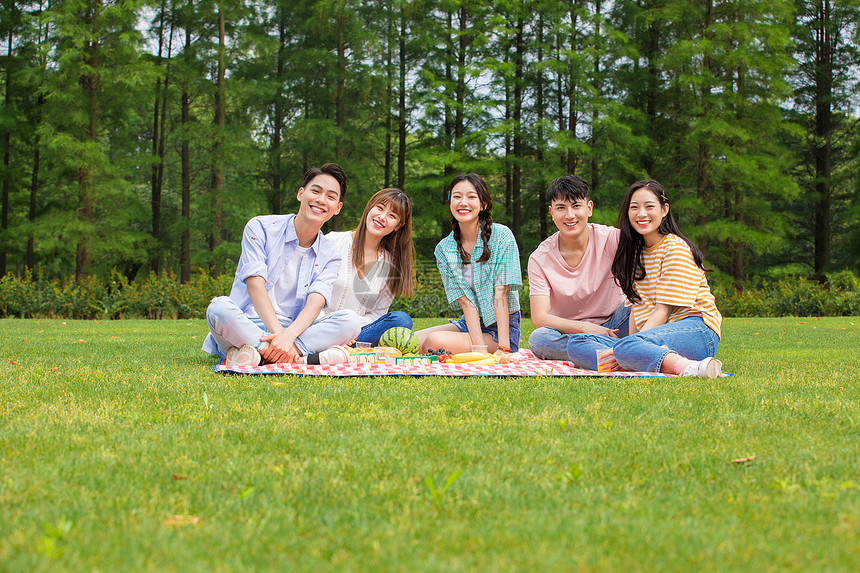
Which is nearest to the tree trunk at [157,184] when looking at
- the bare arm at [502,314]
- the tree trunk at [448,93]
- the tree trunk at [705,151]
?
the tree trunk at [448,93]

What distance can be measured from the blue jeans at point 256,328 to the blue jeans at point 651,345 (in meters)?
1.72

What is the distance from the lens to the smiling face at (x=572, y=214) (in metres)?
5.06

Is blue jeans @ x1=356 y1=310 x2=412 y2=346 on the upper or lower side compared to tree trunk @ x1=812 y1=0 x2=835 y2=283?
lower

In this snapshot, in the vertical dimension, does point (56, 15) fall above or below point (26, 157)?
above

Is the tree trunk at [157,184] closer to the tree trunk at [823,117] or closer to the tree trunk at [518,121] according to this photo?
the tree trunk at [518,121]

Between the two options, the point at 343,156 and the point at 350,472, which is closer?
the point at 350,472

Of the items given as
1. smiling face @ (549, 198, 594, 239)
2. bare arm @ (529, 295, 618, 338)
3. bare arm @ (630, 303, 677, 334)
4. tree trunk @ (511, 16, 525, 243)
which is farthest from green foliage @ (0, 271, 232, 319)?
bare arm @ (630, 303, 677, 334)

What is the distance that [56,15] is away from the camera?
16.2 metres

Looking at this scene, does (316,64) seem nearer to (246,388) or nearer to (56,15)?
(56,15)

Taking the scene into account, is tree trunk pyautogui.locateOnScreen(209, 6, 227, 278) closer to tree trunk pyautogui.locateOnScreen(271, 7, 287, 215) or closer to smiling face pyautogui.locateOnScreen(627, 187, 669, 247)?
tree trunk pyautogui.locateOnScreen(271, 7, 287, 215)

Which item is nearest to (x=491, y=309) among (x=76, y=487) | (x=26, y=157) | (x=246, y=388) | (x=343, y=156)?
(x=246, y=388)

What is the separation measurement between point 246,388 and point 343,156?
1662 cm

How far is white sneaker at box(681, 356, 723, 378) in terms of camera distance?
13.3ft

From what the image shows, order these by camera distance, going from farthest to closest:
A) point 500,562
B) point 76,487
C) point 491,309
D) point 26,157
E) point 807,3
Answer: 1. point 807,3
2. point 26,157
3. point 491,309
4. point 76,487
5. point 500,562
